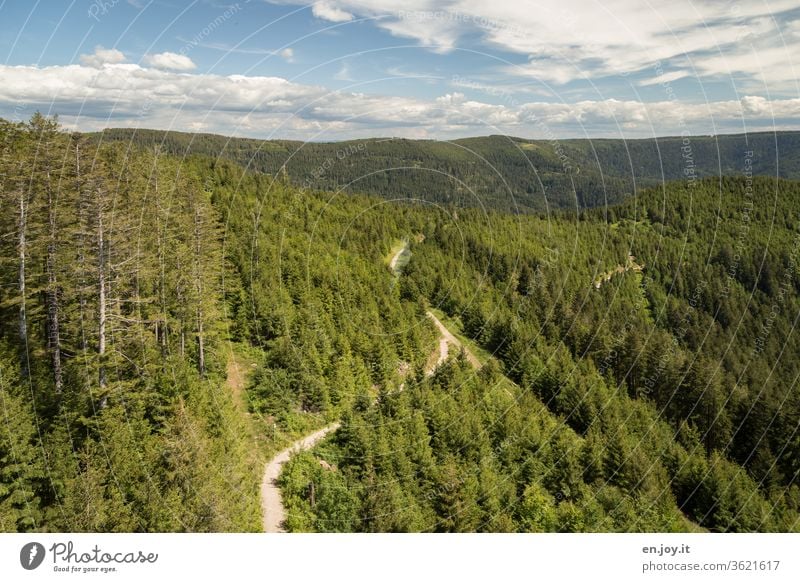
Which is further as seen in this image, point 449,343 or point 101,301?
point 449,343

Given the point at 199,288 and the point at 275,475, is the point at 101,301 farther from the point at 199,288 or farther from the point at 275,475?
the point at 275,475

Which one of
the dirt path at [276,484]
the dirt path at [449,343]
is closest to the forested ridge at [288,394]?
the dirt path at [276,484]

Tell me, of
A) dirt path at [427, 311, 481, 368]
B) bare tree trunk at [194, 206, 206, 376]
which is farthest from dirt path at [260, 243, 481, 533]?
dirt path at [427, 311, 481, 368]

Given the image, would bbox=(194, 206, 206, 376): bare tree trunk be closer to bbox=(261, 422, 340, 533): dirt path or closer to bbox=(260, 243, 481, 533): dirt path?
bbox=(260, 243, 481, 533): dirt path

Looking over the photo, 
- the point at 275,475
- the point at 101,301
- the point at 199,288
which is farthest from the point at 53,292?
the point at 275,475

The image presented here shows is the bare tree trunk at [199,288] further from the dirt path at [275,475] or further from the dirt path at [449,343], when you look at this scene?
the dirt path at [449,343]

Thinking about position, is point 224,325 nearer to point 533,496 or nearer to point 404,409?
point 404,409
